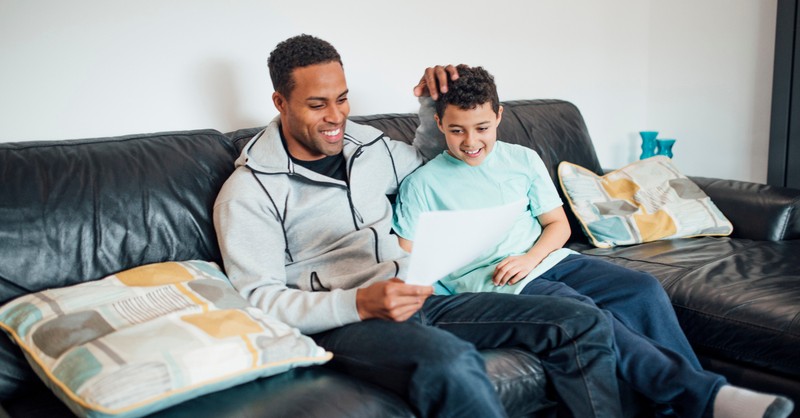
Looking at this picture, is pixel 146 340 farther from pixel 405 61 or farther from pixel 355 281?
pixel 405 61

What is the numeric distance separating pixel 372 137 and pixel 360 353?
0.71 meters

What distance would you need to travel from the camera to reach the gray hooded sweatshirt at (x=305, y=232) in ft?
5.04

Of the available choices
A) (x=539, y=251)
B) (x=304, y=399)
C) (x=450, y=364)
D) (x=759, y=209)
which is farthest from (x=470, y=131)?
(x=759, y=209)

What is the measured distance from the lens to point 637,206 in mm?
2385

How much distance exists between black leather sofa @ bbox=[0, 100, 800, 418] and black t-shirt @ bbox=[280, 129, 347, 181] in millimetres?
213

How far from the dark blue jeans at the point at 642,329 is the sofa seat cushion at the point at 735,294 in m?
0.14

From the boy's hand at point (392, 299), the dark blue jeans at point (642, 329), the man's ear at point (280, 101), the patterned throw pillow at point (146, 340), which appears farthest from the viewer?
the man's ear at point (280, 101)

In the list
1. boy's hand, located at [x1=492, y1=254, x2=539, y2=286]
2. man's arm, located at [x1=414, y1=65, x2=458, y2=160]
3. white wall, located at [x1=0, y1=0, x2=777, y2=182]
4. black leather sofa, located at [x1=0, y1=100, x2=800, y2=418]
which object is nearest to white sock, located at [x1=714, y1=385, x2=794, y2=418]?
black leather sofa, located at [x1=0, y1=100, x2=800, y2=418]

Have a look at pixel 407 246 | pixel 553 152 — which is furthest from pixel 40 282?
pixel 553 152

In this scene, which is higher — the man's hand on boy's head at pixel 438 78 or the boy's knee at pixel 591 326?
the man's hand on boy's head at pixel 438 78

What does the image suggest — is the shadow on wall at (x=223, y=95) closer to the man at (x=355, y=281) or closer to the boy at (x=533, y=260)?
the man at (x=355, y=281)

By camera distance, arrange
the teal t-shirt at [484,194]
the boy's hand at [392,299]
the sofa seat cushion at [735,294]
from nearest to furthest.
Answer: the boy's hand at [392,299] → the sofa seat cushion at [735,294] → the teal t-shirt at [484,194]

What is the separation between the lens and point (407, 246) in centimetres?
190

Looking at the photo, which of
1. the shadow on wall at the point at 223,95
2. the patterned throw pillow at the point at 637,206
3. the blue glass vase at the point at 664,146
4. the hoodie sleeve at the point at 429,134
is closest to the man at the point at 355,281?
the hoodie sleeve at the point at 429,134
